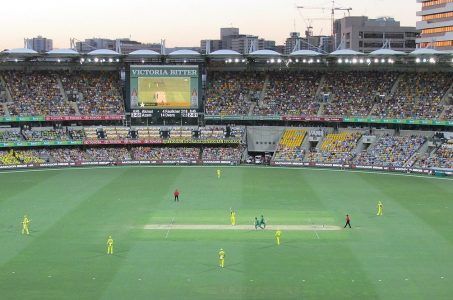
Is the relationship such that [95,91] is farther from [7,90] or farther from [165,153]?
[165,153]

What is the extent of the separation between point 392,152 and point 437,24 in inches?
2228

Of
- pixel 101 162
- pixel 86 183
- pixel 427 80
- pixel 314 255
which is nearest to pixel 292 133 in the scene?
pixel 427 80

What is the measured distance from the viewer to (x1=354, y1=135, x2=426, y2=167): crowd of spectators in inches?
2645

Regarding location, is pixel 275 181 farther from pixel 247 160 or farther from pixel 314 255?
pixel 314 255

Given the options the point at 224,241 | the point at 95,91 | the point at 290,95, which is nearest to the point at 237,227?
the point at 224,241

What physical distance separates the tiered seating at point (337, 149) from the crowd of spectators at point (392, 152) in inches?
57.0

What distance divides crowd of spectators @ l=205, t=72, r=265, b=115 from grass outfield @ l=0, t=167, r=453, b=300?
19940 millimetres

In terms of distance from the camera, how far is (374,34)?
566 feet

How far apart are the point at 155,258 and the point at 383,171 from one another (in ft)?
130

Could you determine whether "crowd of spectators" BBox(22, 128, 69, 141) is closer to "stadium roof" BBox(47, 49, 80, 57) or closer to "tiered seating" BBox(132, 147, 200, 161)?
"tiered seating" BBox(132, 147, 200, 161)

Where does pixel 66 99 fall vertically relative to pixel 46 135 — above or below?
above

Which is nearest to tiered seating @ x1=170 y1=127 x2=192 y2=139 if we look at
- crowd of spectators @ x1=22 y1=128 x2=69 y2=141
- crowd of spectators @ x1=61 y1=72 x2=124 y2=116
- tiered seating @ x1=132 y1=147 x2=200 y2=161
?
tiered seating @ x1=132 y1=147 x2=200 y2=161

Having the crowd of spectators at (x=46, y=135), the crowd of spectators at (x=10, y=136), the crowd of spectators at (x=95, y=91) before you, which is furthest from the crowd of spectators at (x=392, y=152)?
the crowd of spectators at (x=10, y=136)

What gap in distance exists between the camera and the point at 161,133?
75.0 metres
